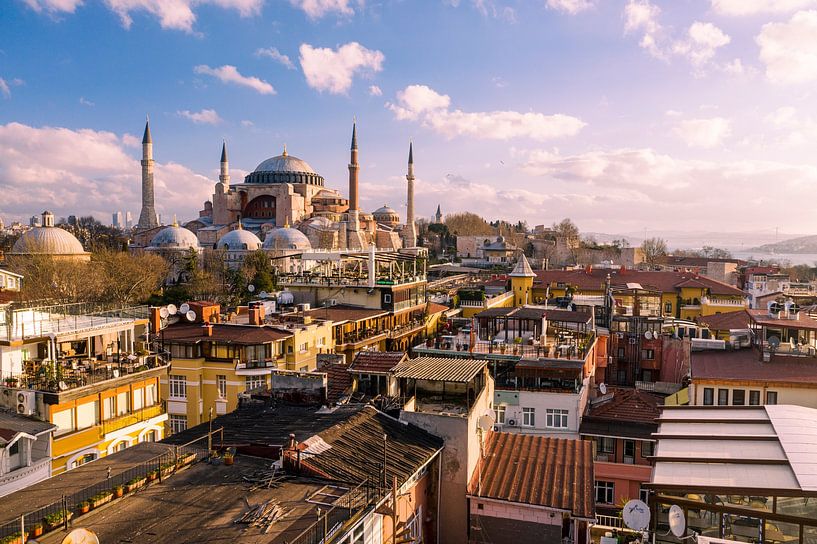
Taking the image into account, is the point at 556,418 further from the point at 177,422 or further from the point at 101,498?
the point at 101,498

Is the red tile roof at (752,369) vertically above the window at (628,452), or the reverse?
the red tile roof at (752,369)

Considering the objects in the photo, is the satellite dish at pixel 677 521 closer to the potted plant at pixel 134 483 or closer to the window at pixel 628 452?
the potted plant at pixel 134 483

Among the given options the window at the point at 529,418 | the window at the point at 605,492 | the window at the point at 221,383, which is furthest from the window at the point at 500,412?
the window at the point at 221,383

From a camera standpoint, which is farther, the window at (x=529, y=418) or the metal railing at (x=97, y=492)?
the window at (x=529, y=418)

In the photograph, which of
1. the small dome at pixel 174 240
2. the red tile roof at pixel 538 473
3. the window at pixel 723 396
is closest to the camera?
the red tile roof at pixel 538 473

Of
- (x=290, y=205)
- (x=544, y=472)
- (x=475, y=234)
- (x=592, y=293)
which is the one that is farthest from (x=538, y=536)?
(x=475, y=234)

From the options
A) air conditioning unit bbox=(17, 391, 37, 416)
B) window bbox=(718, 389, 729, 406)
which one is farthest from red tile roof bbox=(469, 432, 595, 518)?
air conditioning unit bbox=(17, 391, 37, 416)

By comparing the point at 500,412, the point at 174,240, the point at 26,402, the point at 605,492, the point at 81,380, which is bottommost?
the point at 605,492

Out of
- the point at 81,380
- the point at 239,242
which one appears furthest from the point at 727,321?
the point at 239,242
